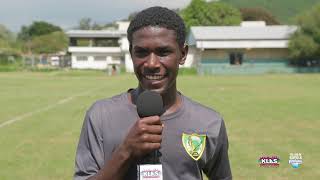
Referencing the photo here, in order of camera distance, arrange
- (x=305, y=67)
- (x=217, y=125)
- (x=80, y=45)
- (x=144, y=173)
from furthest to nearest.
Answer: (x=80, y=45) < (x=305, y=67) < (x=217, y=125) < (x=144, y=173)

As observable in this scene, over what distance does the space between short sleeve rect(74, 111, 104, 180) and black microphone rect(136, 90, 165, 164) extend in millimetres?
350

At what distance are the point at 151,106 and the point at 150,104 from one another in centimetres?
1

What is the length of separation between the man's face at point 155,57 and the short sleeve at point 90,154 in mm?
323

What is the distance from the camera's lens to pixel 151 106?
240 centimetres

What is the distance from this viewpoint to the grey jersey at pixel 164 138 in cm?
269

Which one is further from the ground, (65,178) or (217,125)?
(217,125)

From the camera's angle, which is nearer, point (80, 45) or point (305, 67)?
→ point (305, 67)

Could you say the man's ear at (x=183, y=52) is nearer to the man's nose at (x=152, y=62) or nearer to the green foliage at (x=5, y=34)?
the man's nose at (x=152, y=62)

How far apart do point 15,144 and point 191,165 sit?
9662 millimetres

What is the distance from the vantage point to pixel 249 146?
11383 mm

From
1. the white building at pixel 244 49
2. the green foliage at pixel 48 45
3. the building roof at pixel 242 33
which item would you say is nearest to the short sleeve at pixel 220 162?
the white building at pixel 244 49

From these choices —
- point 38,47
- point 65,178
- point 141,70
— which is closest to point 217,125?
point 141,70

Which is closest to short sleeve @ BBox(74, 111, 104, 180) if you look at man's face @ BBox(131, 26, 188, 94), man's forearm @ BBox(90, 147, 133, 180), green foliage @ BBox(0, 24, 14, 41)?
man's forearm @ BBox(90, 147, 133, 180)

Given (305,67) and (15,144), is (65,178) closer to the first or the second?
(15,144)
